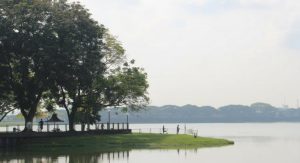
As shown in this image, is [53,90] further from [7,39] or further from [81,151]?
[81,151]

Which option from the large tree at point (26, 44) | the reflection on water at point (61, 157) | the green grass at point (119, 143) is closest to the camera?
the reflection on water at point (61, 157)

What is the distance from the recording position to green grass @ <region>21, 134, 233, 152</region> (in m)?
75.9

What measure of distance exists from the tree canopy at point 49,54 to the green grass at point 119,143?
7394mm

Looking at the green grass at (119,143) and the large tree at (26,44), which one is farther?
the large tree at (26,44)

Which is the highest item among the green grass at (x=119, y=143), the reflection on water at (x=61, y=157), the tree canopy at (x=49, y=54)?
the tree canopy at (x=49, y=54)

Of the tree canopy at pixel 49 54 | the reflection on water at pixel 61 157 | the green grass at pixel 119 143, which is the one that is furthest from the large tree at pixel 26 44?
the reflection on water at pixel 61 157

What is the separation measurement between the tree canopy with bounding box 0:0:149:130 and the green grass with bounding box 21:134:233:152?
24.3ft

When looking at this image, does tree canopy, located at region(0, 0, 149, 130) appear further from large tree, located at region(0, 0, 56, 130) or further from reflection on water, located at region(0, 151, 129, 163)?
reflection on water, located at region(0, 151, 129, 163)

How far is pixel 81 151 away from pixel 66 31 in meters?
19.8

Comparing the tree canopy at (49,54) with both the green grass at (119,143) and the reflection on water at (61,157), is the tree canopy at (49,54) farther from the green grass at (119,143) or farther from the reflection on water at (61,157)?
the reflection on water at (61,157)

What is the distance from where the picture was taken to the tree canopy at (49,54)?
7825 centimetres

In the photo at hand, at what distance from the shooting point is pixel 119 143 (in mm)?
78812

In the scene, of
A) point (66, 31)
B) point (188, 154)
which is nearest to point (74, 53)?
point (66, 31)

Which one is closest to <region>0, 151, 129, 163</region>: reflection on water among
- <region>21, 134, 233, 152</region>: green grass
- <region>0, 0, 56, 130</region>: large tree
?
<region>21, 134, 233, 152</region>: green grass
